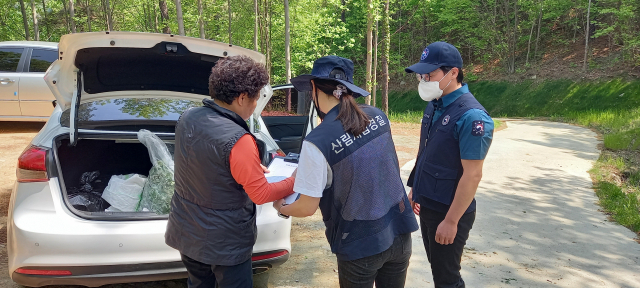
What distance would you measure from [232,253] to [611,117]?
1837cm

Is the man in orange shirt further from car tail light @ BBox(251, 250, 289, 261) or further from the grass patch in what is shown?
the grass patch

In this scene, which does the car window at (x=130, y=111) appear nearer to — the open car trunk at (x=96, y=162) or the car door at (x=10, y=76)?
the open car trunk at (x=96, y=162)

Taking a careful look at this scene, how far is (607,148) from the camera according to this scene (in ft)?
35.1

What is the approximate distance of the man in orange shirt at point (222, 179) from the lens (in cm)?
193

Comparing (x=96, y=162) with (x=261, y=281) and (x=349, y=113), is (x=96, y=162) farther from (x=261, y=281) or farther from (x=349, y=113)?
(x=349, y=113)

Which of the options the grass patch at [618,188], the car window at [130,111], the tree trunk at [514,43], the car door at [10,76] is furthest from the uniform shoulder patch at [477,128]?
the tree trunk at [514,43]

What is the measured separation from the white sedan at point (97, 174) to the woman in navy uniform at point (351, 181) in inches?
41.5

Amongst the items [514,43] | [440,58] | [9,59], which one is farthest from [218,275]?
[514,43]

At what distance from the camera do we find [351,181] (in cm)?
186

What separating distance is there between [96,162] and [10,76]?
6086 mm

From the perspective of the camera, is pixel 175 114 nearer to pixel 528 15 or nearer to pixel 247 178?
pixel 247 178

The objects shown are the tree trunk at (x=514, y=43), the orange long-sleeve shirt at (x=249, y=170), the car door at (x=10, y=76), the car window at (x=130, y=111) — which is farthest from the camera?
the tree trunk at (x=514, y=43)

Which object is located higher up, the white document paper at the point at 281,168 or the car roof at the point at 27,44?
the car roof at the point at 27,44

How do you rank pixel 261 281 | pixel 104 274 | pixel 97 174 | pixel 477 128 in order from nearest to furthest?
pixel 477 128 < pixel 104 274 < pixel 261 281 < pixel 97 174
